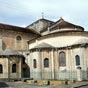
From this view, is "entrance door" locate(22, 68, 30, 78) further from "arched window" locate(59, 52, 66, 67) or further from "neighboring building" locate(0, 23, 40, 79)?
"arched window" locate(59, 52, 66, 67)

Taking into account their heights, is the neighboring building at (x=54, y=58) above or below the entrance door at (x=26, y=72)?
above

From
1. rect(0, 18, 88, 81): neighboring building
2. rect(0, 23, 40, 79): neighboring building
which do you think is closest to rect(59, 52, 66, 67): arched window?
rect(0, 18, 88, 81): neighboring building

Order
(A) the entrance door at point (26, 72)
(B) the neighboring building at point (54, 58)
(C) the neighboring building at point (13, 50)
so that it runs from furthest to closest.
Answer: (A) the entrance door at point (26, 72)
(C) the neighboring building at point (13, 50)
(B) the neighboring building at point (54, 58)

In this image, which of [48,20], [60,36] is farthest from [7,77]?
[48,20]

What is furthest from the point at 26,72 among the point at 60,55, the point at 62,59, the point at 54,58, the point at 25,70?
the point at 62,59

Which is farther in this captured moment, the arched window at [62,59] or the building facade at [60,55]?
the arched window at [62,59]

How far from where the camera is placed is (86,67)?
33.2 meters

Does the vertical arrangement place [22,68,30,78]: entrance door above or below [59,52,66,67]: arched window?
below

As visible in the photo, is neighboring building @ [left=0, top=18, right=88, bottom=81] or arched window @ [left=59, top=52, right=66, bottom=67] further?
arched window @ [left=59, top=52, right=66, bottom=67]

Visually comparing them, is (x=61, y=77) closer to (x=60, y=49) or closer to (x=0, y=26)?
(x=60, y=49)

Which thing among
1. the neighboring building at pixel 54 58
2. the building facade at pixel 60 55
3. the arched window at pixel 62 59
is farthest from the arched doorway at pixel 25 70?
the arched window at pixel 62 59

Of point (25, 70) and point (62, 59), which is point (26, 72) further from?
point (62, 59)

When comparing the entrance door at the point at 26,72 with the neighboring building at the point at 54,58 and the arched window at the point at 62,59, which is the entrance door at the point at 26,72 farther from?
the arched window at the point at 62,59

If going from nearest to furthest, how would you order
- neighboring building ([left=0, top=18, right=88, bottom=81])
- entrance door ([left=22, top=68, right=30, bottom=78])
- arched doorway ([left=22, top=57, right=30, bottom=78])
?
1. neighboring building ([left=0, top=18, right=88, bottom=81])
2. arched doorway ([left=22, top=57, right=30, bottom=78])
3. entrance door ([left=22, top=68, right=30, bottom=78])
